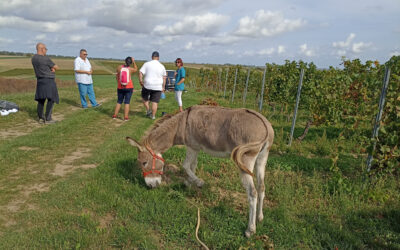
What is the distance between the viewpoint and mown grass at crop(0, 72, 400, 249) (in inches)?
121

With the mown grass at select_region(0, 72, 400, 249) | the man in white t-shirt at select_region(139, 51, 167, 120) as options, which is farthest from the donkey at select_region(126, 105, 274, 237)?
the man in white t-shirt at select_region(139, 51, 167, 120)

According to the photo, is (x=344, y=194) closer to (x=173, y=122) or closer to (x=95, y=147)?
(x=173, y=122)

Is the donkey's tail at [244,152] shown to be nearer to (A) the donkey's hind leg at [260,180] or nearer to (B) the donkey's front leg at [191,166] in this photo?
(A) the donkey's hind leg at [260,180]

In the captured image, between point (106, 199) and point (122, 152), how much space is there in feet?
6.99

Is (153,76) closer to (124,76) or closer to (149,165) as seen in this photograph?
(124,76)

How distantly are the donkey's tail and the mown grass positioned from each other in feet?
3.12

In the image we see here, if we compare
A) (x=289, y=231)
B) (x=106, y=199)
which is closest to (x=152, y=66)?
(x=106, y=199)

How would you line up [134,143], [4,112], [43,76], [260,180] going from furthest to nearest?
[4,112] < [43,76] < [134,143] < [260,180]

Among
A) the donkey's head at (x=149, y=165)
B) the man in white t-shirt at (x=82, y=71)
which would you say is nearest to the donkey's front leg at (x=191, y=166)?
the donkey's head at (x=149, y=165)

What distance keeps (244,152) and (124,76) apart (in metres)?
7.11

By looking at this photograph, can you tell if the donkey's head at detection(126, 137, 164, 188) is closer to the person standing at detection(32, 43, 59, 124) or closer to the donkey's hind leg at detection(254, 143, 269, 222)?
the donkey's hind leg at detection(254, 143, 269, 222)

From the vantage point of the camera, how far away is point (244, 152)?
3.33 metres

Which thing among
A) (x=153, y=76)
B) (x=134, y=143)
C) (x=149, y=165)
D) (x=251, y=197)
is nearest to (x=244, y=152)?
(x=251, y=197)

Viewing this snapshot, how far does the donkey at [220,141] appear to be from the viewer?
10.8ft
